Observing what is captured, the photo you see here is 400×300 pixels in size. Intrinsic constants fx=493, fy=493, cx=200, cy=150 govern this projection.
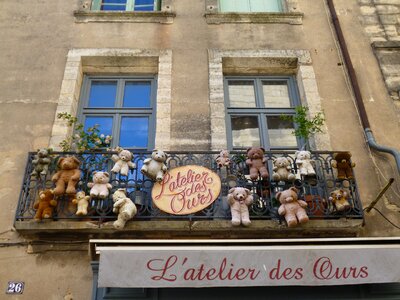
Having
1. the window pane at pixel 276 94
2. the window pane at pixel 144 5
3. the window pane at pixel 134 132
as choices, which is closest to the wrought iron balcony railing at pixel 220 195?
the window pane at pixel 134 132

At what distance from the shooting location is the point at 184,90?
21.7ft

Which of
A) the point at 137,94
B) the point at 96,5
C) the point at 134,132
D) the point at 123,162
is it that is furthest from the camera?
the point at 96,5

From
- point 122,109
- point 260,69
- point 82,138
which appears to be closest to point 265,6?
point 260,69

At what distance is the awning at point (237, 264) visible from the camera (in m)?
4.57

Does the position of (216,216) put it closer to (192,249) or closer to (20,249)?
(192,249)

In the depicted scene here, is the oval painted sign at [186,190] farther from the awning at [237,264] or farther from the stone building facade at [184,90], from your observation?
the awning at [237,264]

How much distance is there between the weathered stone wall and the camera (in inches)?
270

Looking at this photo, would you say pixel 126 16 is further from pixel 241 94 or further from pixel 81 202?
pixel 81 202

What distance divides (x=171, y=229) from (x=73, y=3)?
431cm

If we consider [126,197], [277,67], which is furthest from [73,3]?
[126,197]

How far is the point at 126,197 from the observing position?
5266 millimetres

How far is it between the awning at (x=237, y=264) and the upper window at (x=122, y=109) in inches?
76.7

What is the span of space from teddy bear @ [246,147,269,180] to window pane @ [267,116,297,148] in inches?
34.4

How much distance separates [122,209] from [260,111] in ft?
8.41
